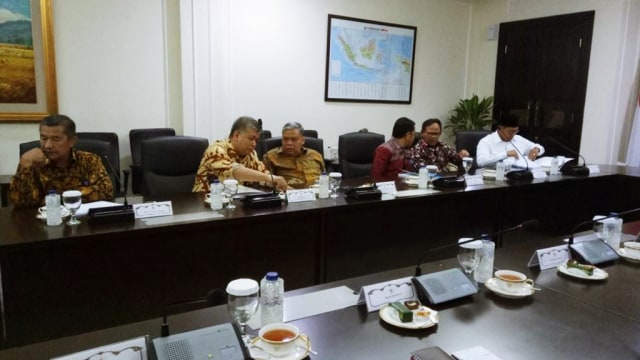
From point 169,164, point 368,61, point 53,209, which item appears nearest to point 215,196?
point 53,209

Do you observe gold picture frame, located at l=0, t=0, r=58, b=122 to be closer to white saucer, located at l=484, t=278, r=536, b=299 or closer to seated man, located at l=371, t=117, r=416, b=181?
seated man, located at l=371, t=117, r=416, b=181

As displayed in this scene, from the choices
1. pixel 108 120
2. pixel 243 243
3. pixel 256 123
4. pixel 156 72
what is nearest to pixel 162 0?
pixel 156 72

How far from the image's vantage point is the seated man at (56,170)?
2127 millimetres

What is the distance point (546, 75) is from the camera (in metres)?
5.20

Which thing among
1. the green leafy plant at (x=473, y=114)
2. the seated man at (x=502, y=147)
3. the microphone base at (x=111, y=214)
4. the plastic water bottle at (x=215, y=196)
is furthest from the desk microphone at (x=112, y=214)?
the green leafy plant at (x=473, y=114)

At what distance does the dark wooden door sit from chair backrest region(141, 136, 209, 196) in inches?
158

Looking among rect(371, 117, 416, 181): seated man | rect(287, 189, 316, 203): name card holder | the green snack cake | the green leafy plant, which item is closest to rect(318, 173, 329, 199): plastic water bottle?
rect(287, 189, 316, 203): name card holder

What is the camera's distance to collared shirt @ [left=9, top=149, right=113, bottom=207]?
2.13m

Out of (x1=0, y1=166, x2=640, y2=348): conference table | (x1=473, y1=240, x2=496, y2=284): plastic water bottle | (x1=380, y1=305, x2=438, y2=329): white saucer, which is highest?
(x1=473, y1=240, x2=496, y2=284): plastic water bottle

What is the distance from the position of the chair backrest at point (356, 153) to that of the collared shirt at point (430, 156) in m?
0.40

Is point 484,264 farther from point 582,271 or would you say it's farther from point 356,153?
point 356,153

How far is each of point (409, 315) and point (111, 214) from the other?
1283mm

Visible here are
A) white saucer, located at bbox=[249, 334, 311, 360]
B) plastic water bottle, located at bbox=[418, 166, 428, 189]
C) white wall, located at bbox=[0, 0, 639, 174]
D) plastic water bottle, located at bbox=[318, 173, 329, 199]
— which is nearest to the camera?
white saucer, located at bbox=[249, 334, 311, 360]

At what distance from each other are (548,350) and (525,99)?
4933 millimetres
